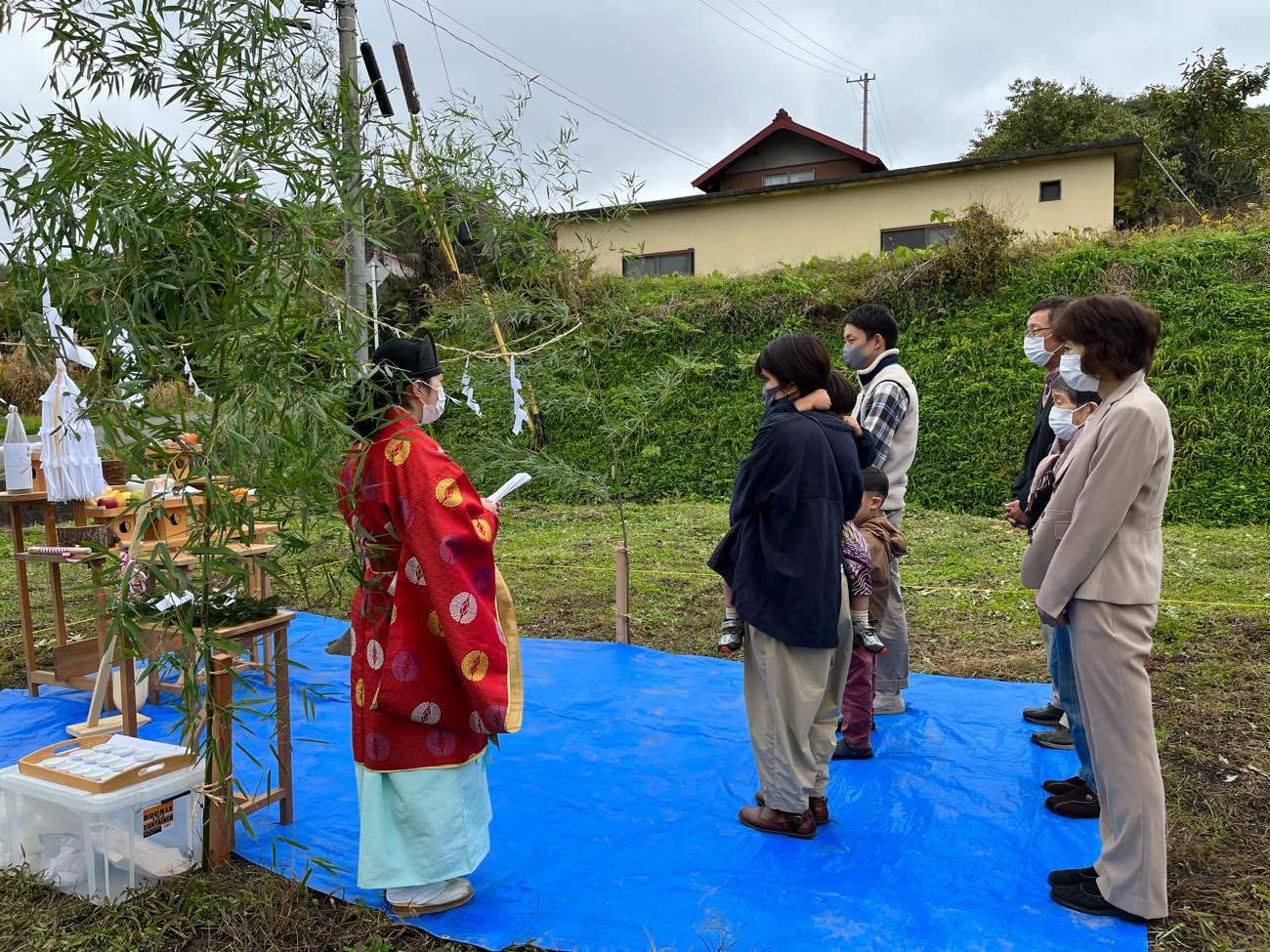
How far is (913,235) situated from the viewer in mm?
11758

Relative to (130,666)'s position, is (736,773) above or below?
below

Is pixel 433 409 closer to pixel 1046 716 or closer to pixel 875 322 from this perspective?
pixel 875 322

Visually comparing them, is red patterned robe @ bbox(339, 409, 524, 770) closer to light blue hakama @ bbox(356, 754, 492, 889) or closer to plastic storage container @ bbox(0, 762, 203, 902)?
light blue hakama @ bbox(356, 754, 492, 889)

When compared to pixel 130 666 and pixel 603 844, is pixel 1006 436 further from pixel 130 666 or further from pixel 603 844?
pixel 130 666

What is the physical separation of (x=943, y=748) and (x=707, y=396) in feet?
22.4

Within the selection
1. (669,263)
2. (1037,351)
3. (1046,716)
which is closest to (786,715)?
(1046,716)

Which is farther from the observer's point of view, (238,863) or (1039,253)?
(1039,253)

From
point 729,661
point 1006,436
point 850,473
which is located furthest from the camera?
point 1006,436

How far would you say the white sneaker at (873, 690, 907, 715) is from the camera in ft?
12.6

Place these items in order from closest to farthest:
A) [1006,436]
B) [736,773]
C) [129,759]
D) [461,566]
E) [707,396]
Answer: [461,566] → [129,759] → [736,773] → [1006,436] → [707,396]

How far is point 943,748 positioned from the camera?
350 centimetres

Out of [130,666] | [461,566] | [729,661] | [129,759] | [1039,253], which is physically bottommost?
[729,661]

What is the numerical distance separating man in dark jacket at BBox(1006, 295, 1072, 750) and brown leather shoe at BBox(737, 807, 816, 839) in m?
1.21

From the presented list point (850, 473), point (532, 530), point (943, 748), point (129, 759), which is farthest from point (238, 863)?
point (532, 530)
